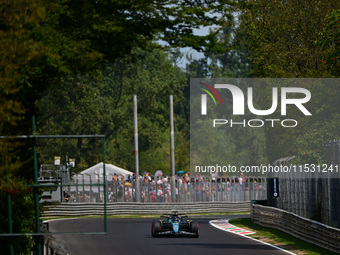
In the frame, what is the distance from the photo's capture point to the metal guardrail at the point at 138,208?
4159 centimetres

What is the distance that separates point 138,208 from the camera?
42656mm

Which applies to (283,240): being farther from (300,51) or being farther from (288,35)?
(288,35)

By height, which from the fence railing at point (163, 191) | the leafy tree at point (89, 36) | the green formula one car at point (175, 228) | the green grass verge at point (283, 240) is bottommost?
the green grass verge at point (283, 240)

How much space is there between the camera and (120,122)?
76875mm

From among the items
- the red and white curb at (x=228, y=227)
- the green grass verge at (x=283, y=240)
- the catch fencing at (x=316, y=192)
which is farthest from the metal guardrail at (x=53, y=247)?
the red and white curb at (x=228, y=227)

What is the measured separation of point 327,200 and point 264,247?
7.83ft

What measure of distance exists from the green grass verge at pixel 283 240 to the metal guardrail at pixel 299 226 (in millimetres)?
173

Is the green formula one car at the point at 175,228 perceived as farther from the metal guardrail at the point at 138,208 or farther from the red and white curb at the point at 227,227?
the metal guardrail at the point at 138,208

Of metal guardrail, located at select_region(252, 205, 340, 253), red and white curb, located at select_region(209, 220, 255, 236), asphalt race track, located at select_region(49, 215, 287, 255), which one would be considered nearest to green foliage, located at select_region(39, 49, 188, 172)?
red and white curb, located at select_region(209, 220, 255, 236)

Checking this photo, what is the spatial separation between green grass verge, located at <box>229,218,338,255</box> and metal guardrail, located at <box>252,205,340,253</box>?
17 cm

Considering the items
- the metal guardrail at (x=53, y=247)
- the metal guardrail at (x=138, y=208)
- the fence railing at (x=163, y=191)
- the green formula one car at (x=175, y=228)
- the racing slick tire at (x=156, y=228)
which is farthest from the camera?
the fence railing at (x=163, y=191)

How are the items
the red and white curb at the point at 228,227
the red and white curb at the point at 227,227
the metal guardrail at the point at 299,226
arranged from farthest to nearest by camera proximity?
the red and white curb at the point at 227,227, the red and white curb at the point at 228,227, the metal guardrail at the point at 299,226

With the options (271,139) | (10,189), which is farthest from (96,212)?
(10,189)

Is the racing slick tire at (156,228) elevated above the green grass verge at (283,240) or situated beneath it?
elevated above
